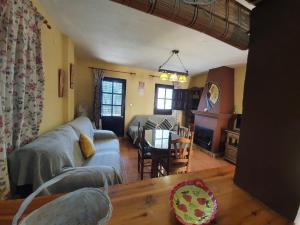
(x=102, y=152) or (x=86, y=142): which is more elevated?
(x=86, y=142)

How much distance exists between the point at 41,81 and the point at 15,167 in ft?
2.90

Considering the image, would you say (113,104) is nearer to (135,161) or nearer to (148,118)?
(148,118)

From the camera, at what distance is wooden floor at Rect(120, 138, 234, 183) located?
115 inches

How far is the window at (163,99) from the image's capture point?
214 inches

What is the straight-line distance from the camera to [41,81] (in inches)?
66.8

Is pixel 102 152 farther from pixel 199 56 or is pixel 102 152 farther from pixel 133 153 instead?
pixel 199 56

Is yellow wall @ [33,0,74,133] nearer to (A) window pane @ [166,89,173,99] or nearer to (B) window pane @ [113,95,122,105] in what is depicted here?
(B) window pane @ [113,95,122,105]

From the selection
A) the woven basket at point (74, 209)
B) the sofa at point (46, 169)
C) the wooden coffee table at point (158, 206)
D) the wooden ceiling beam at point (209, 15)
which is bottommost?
the sofa at point (46, 169)

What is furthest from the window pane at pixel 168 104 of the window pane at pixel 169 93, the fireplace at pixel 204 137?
the fireplace at pixel 204 137

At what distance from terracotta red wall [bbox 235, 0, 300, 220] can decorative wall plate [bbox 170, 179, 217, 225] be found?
0.95 feet

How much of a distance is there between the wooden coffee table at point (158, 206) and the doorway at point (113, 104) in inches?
164

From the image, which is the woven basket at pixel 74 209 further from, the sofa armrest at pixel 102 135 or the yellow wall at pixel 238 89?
the yellow wall at pixel 238 89

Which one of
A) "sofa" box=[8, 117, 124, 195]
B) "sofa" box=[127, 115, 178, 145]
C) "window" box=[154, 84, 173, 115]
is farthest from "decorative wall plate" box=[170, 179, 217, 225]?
"window" box=[154, 84, 173, 115]

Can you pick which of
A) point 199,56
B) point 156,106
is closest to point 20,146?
point 199,56
